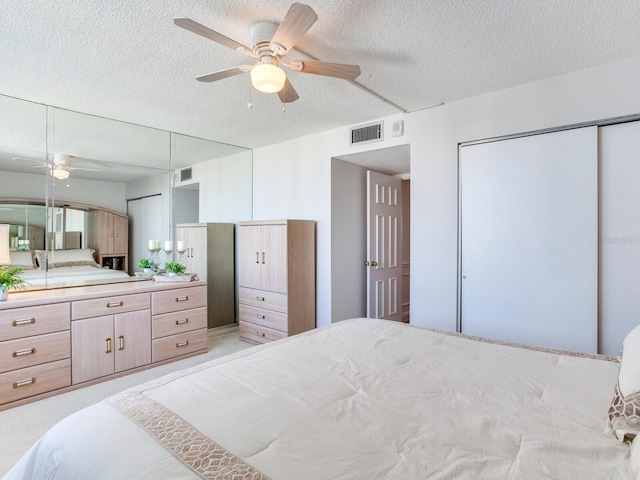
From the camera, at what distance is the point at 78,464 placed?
92cm

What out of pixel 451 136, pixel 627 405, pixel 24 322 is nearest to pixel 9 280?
pixel 24 322

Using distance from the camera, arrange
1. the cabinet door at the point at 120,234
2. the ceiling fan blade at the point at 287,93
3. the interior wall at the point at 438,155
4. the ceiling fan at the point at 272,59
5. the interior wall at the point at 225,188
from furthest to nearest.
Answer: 1. the interior wall at the point at 225,188
2. the cabinet door at the point at 120,234
3. the interior wall at the point at 438,155
4. the ceiling fan blade at the point at 287,93
5. the ceiling fan at the point at 272,59

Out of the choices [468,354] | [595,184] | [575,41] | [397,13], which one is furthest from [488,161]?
[468,354]

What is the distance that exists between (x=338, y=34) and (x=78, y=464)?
7.41 ft

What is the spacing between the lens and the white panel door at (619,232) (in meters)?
2.34

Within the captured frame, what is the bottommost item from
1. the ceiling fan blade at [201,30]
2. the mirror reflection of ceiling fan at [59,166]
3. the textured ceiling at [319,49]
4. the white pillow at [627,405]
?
the white pillow at [627,405]

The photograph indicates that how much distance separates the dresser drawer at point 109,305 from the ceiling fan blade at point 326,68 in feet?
8.00

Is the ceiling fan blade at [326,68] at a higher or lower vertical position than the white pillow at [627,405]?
higher

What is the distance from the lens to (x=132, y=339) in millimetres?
3057

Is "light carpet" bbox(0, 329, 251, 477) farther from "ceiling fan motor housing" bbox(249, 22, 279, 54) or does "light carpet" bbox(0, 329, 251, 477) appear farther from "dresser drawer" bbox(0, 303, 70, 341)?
"ceiling fan motor housing" bbox(249, 22, 279, 54)

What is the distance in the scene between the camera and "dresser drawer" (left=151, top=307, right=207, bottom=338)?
3.24 metres

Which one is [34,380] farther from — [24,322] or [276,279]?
[276,279]

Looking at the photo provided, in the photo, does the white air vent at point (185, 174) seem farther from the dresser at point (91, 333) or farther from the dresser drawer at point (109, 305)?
the dresser drawer at point (109, 305)

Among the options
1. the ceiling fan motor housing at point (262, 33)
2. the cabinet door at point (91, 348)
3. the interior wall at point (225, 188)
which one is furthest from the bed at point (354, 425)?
the interior wall at point (225, 188)
